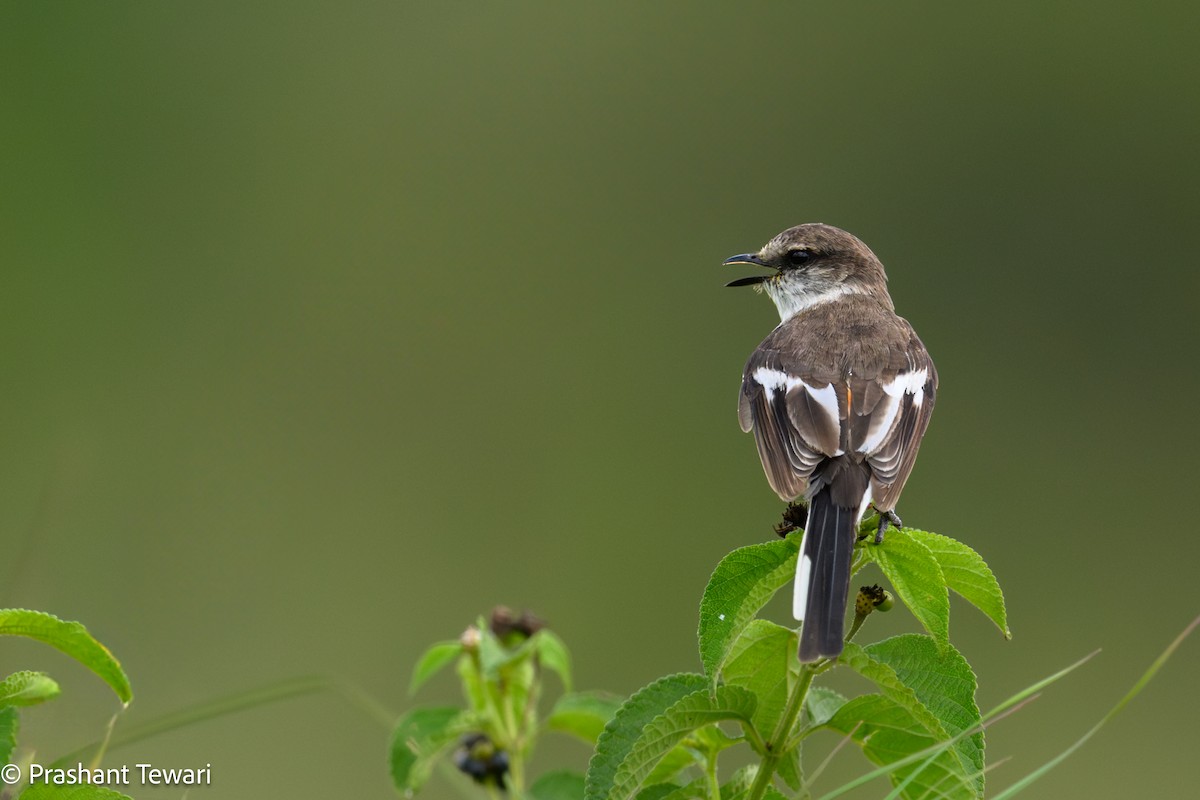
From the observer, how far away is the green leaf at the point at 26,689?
2.50 m

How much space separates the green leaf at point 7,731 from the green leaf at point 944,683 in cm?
151

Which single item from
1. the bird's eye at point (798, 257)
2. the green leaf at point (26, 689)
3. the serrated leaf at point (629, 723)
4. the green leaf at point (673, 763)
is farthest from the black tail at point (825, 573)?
the bird's eye at point (798, 257)

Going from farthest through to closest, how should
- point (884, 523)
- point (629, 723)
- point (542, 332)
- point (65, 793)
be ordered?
point (542, 332), point (884, 523), point (629, 723), point (65, 793)

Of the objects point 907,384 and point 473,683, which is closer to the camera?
point 473,683

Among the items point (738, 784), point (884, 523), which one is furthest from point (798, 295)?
point (738, 784)

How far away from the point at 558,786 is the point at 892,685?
114 centimetres

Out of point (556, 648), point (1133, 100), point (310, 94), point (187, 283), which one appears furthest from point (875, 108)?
point (556, 648)

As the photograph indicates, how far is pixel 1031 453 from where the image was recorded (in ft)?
44.5

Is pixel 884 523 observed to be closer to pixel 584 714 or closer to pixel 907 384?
pixel 584 714

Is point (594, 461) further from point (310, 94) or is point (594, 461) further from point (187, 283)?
point (310, 94)

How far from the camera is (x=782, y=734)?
2617mm

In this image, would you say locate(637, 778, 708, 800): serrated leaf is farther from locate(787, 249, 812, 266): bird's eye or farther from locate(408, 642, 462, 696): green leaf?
locate(787, 249, 812, 266): bird's eye

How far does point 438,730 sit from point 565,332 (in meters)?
11.3

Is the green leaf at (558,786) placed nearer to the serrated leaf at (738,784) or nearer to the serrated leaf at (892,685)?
the serrated leaf at (738,784)
